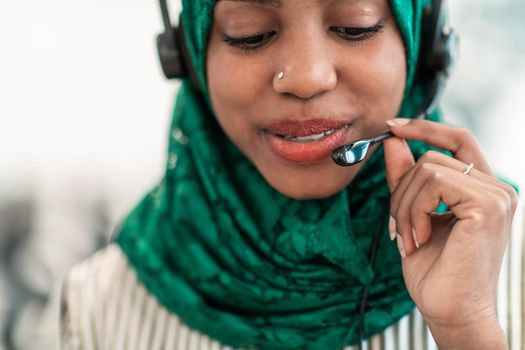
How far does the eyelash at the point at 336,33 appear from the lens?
35.3 inches

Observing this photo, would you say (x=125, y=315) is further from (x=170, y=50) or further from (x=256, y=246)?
(x=170, y=50)

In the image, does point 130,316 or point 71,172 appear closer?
point 130,316

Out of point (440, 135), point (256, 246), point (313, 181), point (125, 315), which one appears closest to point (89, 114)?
point (125, 315)

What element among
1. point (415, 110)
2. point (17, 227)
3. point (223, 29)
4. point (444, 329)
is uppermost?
point (223, 29)

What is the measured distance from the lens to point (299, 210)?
1048 mm

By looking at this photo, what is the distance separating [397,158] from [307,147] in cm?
12

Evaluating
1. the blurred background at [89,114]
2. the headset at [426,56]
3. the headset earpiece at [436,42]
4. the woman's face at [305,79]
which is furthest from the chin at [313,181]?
the blurred background at [89,114]

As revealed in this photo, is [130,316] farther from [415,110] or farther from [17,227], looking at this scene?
[17,227]

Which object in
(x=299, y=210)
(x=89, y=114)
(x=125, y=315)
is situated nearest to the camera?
(x=299, y=210)

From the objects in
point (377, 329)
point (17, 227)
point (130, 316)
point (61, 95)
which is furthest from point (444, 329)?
point (61, 95)

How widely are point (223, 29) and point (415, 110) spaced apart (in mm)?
330

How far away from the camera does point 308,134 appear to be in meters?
0.93

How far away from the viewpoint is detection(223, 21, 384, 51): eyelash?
90 centimetres

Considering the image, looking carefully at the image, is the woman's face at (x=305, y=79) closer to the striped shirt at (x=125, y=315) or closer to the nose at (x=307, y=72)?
the nose at (x=307, y=72)
